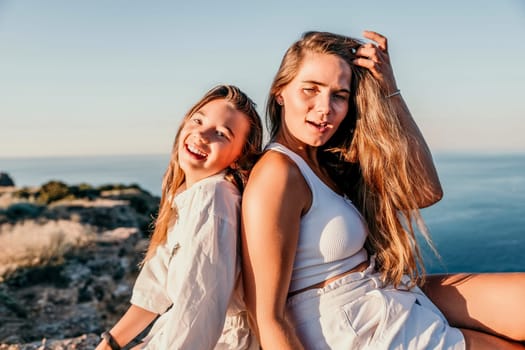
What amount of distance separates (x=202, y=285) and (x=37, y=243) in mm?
9387

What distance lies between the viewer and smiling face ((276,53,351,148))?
8.20ft

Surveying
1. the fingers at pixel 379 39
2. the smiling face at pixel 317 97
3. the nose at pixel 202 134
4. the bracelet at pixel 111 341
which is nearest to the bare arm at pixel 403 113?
the fingers at pixel 379 39

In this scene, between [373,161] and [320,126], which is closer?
[320,126]

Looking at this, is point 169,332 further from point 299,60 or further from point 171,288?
point 299,60

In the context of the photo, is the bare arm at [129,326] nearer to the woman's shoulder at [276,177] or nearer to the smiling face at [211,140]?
the smiling face at [211,140]

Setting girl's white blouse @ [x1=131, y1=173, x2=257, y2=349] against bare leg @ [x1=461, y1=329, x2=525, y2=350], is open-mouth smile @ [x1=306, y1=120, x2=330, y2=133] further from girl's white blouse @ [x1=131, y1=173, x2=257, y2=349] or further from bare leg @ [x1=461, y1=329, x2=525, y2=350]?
bare leg @ [x1=461, y1=329, x2=525, y2=350]

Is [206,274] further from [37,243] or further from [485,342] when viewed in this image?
[37,243]

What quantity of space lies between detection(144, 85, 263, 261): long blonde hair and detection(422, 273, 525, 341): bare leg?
1206 millimetres

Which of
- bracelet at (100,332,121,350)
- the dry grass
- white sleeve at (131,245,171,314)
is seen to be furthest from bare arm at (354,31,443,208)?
the dry grass

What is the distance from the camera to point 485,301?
102 inches

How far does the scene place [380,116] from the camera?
8.94ft

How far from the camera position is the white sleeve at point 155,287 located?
263cm

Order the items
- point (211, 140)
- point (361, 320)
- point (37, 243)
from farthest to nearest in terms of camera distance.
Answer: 1. point (37, 243)
2. point (211, 140)
3. point (361, 320)

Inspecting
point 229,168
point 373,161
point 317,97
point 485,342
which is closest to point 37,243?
point 229,168
